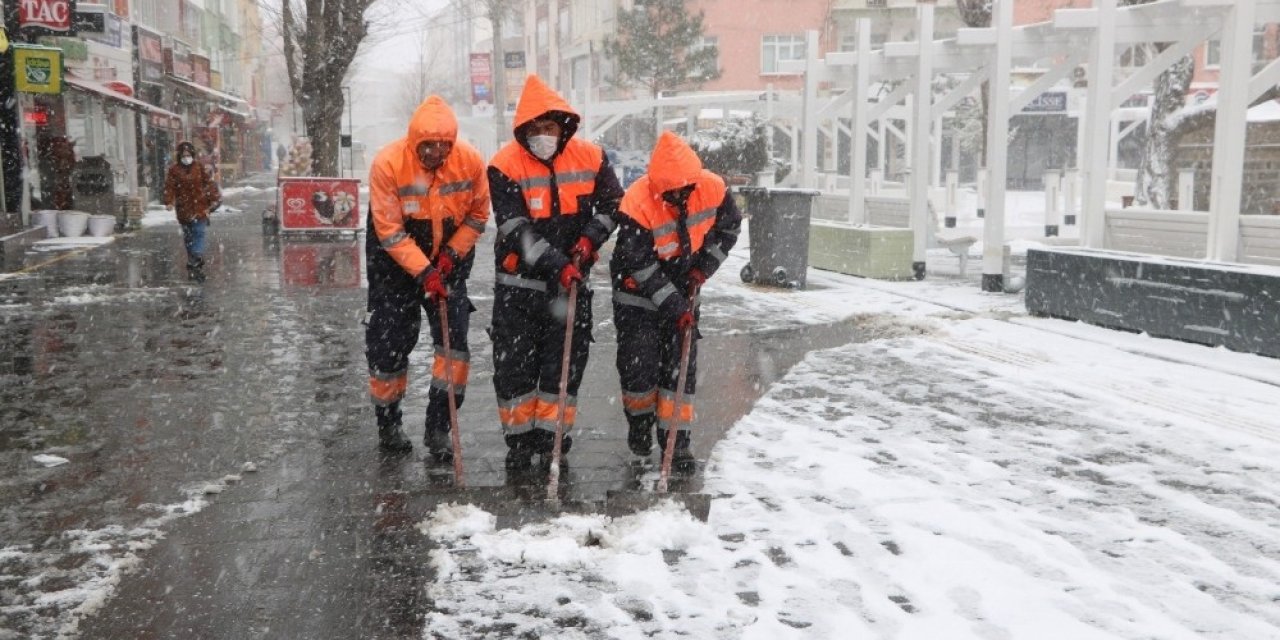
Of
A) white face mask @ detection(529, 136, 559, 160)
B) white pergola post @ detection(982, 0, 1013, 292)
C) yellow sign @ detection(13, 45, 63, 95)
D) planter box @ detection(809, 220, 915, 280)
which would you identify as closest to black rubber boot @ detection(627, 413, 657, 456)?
white face mask @ detection(529, 136, 559, 160)

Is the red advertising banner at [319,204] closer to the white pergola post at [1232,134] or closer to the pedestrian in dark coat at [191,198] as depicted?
the pedestrian in dark coat at [191,198]

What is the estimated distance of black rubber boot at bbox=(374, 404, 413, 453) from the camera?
19.6 ft

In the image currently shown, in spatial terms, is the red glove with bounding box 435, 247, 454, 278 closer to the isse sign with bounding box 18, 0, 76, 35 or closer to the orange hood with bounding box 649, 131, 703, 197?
the orange hood with bounding box 649, 131, 703, 197

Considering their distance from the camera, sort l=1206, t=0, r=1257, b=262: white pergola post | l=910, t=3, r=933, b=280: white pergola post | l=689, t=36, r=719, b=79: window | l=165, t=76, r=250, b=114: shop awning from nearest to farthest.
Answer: l=1206, t=0, r=1257, b=262: white pergola post
l=910, t=3, r=933, b=280: white pergola post
l=165, t=76, r=250, b=114: shop awning
l=689, t=36, r=719, b=79: window

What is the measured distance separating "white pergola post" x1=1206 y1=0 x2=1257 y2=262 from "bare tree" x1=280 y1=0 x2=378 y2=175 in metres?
17.6

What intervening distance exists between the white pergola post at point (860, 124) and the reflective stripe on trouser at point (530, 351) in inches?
403

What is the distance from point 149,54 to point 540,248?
3453 cm

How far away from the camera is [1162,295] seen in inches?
372

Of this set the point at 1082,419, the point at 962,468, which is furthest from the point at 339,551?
the point at 1082,419

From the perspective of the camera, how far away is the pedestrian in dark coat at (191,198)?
14.0m

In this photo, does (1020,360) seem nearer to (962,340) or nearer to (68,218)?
(962,340)

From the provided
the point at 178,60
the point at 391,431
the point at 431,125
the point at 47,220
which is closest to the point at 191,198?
the point at 47,220

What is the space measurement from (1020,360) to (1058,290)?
87.3 inches

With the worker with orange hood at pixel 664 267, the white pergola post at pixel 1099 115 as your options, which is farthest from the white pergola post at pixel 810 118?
the worker with orange hood at pixel 664 267
